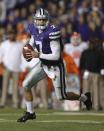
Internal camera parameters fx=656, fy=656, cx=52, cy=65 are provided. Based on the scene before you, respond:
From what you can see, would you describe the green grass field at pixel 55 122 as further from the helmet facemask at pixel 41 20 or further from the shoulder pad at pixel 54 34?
the helmet facemask at pixel 41 20

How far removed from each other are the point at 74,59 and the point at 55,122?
3.92m

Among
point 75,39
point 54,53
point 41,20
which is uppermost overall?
point 41,20

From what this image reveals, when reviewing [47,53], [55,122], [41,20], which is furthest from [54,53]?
[55,122]

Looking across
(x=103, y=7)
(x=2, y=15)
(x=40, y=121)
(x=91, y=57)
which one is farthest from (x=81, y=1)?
(x=40, y=121)

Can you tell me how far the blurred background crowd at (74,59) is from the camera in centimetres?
1206

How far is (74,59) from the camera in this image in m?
12.6

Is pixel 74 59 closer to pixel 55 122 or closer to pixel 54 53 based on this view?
pixel 55 122

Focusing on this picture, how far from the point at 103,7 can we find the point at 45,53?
5770mm

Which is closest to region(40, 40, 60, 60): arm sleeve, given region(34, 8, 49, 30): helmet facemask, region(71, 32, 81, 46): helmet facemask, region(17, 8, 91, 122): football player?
region(17, 8, 91, 122): football player

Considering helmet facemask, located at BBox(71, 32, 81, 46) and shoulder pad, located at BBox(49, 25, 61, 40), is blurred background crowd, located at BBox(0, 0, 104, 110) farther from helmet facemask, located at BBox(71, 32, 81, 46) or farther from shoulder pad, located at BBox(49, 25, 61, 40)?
shoulder pad, located at BBox(49, 25, 61, 40)

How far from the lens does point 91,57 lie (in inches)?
472

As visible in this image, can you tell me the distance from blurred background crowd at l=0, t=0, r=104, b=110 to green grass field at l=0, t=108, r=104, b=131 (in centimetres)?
179

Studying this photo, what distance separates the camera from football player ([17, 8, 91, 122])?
8234 millimetres

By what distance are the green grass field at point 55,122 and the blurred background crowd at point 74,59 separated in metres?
1.79
